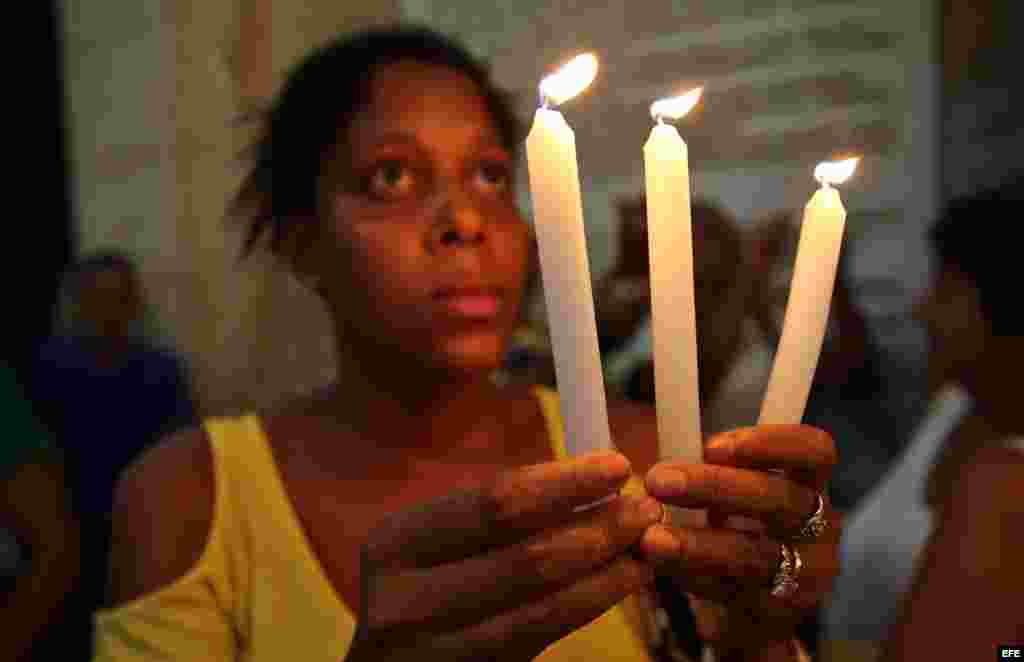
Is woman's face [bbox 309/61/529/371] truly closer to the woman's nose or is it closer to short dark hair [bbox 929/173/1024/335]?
the woman's nose

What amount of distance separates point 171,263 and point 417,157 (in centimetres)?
73

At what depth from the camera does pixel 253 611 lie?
487 mm

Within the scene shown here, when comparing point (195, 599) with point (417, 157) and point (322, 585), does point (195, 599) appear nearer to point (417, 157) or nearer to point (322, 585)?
point (322, 585)

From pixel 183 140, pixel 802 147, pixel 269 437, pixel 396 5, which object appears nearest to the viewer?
pixel 269 437

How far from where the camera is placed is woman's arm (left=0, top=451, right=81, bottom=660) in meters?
0.71

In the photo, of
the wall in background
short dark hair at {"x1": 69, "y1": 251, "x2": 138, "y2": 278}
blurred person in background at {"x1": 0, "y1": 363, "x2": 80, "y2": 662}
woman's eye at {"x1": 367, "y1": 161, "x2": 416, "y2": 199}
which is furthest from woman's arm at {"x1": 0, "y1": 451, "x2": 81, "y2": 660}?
the wall in background

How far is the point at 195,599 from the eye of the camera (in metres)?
0.47

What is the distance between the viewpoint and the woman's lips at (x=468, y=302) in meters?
0.44

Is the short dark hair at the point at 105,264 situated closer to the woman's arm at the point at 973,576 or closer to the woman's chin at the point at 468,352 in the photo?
the woman's chin at the point at 468,352

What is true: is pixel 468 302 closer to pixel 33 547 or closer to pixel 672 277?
A: pixel 672 277

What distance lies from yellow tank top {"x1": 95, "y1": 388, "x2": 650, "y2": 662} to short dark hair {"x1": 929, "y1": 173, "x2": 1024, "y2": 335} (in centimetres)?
50

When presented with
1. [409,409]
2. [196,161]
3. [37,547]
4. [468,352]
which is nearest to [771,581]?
[468,352]

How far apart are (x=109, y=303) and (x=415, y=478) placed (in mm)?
784

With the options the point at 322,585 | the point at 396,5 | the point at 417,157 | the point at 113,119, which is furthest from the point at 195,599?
the point at 113,119
